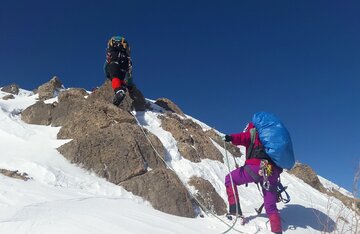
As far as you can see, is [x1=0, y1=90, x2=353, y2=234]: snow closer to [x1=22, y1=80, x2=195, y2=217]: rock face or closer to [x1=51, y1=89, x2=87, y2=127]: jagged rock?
[x1=22, y1=80, x2=195, y2=217]: rock face

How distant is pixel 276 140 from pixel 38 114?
26.1ft

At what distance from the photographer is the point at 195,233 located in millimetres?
6086

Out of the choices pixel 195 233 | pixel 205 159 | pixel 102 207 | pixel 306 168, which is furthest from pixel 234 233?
pixel 306 168

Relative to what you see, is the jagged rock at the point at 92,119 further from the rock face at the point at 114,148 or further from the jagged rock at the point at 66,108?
the jagged rock at the point at 66,108

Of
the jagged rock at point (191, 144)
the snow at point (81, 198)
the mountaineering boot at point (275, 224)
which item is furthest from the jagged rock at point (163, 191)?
the jagged rock at point (191, 144)

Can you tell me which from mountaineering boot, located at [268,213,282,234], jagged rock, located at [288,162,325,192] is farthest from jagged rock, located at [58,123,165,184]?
jagged rock, located at [288,162,325,192]

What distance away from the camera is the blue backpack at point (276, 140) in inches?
292

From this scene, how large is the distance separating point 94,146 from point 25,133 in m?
2.44

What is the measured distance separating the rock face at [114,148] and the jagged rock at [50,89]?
2.70 metres

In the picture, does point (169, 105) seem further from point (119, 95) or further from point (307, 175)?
point (307, 175)

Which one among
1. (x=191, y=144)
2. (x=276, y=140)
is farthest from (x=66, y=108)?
(x=276, y=140)

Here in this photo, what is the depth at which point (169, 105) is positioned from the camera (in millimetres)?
16656

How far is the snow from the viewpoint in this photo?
4859 mm

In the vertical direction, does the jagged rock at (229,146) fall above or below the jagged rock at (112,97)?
below
